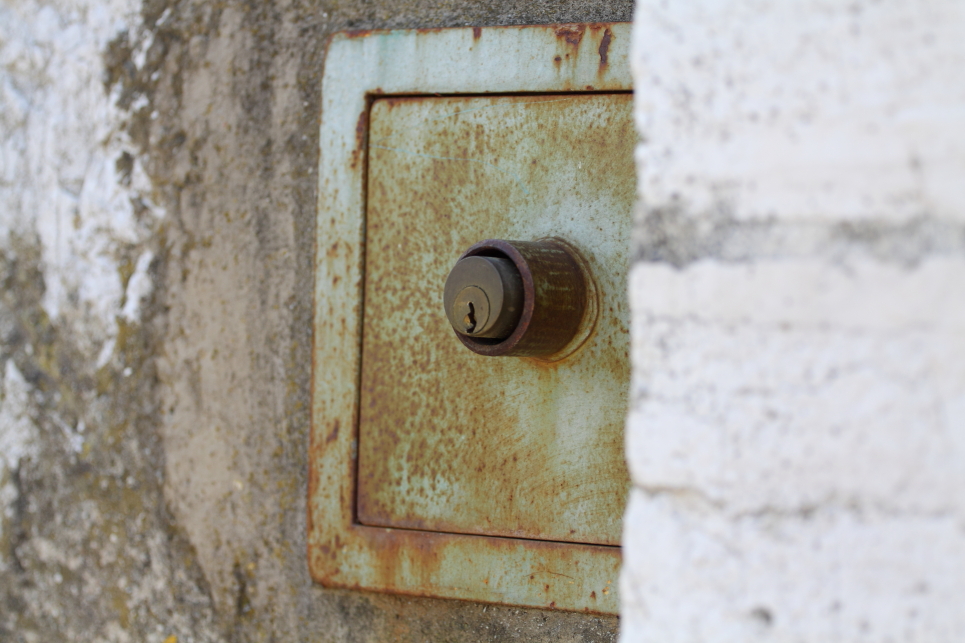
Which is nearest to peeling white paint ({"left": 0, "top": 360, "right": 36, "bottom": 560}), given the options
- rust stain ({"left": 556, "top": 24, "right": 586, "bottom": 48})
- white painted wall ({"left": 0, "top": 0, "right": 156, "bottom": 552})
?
white painted wall ({"left": 0, "top": 0, "right": 156, "bottom": 552})

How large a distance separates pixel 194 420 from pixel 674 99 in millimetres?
664

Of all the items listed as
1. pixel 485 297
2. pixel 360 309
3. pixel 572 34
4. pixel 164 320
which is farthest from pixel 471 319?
pixel 164 320

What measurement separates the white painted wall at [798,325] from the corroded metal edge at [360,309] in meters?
0.29

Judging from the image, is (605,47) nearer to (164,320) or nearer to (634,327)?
(634,327)

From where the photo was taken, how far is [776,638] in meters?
0.36

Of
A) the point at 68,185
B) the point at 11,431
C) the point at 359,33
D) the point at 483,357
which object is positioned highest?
the point at 359,33

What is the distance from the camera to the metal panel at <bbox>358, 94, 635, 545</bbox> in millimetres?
662

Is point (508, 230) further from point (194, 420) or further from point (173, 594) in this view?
point (173, 594)

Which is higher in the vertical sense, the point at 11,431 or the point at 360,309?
the point at 360,309

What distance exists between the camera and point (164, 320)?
2.83 ft

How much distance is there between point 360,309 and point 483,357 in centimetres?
13

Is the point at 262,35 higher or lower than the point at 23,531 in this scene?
higher

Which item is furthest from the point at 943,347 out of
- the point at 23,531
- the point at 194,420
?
the point at 23,531

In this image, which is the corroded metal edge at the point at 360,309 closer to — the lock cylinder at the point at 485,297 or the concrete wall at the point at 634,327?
the concrete wall at the point at 634,327
